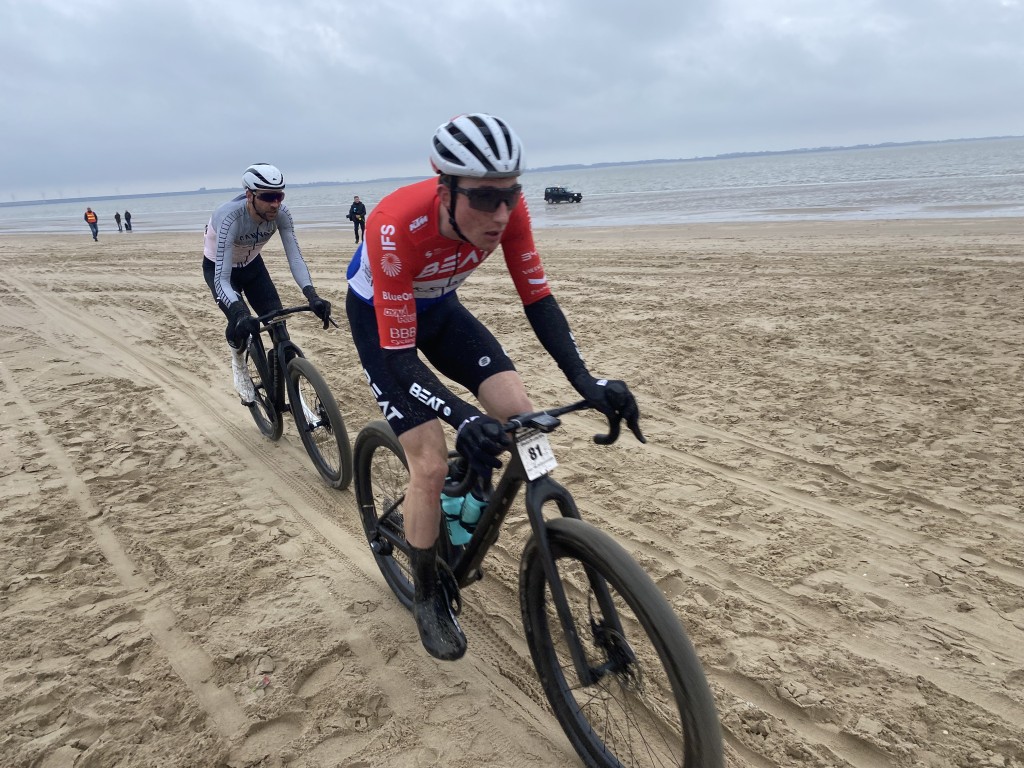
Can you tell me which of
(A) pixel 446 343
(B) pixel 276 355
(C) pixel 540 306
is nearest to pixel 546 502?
(C) pixel 540 306

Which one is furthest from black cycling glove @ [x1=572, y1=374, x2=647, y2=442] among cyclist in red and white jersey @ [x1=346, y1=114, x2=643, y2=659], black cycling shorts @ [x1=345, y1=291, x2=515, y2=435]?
black cycling shorts @ [x1=345, y1=291, x2=515, y2=435]

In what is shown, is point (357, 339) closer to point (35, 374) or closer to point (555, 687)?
point (555, 687)

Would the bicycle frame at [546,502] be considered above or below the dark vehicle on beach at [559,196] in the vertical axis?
below

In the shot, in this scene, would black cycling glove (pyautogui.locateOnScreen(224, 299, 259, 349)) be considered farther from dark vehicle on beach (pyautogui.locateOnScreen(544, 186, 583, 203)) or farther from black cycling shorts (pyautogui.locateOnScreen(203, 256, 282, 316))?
dark vehicle on beach (pyautogui.locateOnScreen(544, 186, 583, 203))

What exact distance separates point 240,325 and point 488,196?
327 cm

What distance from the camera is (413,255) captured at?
2.80 m

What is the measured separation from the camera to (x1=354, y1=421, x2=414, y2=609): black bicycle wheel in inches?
139

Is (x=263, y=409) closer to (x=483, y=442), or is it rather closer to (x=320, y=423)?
(x=320, y=423)

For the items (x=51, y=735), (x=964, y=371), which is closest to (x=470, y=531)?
(x=51, y=735)

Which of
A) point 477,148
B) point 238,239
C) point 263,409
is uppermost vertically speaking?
point 477,148

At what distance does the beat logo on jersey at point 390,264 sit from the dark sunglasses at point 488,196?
0.40 m

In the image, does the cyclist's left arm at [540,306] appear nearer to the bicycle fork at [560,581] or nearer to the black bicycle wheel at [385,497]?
the bicycle fork at [560,581]

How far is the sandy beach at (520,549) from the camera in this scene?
8.89 ft

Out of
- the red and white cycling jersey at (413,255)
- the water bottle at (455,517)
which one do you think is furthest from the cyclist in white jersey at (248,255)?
the water bottle at (455,517)
